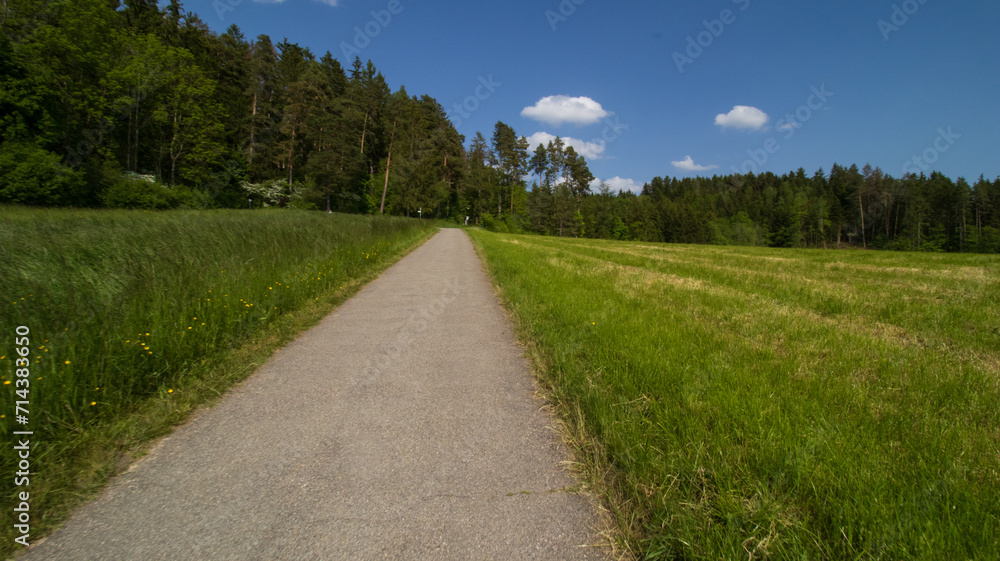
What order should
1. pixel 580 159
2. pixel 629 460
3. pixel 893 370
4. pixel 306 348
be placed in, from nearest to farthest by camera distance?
pixel 629 460 < pixel 893 370 < pixel 306 348 < pixel 580 159

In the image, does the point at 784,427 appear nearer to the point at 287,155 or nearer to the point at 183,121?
the point at 183,121

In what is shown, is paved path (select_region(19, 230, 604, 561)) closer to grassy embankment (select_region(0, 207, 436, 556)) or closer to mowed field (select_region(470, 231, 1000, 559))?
grassy embankment (select_region(0, 207, 436, 556))

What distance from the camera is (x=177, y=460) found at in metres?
2.40

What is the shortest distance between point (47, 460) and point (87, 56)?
129ft

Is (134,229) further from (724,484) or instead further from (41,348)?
(724,484)

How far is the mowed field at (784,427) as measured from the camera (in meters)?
1.56

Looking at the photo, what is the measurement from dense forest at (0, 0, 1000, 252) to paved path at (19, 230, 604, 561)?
88.2ft

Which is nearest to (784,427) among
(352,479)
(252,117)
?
(352,479)

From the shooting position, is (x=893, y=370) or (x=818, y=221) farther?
(x=818, y=221)

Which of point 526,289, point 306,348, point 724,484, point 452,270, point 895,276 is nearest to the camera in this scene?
point 724,484

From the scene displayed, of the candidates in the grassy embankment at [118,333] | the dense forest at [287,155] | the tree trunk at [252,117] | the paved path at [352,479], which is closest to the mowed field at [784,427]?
the paved path at [352,479]

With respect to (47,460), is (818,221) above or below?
above

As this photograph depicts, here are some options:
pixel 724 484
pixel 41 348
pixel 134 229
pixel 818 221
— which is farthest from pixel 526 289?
pixel 818 221

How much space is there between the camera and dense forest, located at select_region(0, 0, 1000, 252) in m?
23.0
